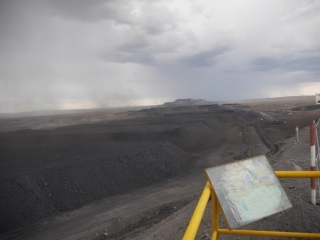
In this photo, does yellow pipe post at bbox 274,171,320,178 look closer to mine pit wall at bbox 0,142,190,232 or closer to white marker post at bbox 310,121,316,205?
white marker post at bbox 310,121,316,205

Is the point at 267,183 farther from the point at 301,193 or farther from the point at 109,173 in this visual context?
the point at 109,173

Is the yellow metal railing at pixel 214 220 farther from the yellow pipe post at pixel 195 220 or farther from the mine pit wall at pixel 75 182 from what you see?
the mine pit wall at pixel 75 182

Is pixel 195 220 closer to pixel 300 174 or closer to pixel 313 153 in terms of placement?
pixel 300 174

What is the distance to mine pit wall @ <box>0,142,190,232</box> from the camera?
13978 mm

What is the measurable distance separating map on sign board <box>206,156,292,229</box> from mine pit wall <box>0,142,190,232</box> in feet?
44.2

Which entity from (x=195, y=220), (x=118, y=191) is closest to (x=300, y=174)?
(x=195, y=220)

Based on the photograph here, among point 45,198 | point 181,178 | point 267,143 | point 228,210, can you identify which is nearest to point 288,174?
point 228,210

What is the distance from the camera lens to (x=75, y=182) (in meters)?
16.8

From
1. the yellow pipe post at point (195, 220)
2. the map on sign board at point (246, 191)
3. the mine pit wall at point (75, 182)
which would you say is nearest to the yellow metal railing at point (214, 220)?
the yellow pipe post at point (195, 220)

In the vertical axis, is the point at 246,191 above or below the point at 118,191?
above

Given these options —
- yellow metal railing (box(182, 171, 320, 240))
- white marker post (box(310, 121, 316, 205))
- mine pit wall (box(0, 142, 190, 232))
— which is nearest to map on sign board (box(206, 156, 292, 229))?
yellow metal railing (box(182, 171, 320, 240))

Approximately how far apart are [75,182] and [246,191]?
1542 centimetres

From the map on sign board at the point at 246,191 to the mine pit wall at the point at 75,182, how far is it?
13.5 meters

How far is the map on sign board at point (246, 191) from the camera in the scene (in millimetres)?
2908
